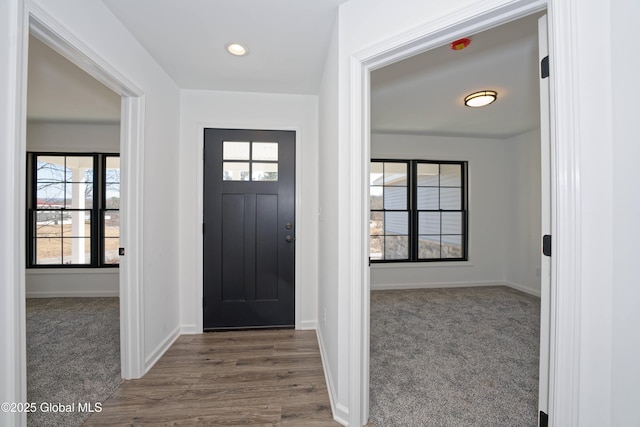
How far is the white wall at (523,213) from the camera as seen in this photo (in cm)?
393

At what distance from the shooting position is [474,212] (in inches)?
173

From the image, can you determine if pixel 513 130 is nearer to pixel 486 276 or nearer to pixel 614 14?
pixel 486 276

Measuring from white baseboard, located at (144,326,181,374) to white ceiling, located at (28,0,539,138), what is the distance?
251 cm

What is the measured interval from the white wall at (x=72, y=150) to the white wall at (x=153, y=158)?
2026 millimetres

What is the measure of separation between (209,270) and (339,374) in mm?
1783

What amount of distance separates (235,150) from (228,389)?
2.18m

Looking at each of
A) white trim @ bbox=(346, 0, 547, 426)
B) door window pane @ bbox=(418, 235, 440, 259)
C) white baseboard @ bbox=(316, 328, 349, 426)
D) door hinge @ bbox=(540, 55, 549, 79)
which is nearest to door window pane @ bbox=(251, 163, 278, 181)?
white trim @ bbox=(346, 0, 547, 426)

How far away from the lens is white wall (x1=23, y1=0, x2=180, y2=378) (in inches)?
61.9

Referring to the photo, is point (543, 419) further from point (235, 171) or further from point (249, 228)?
point (235, 171)

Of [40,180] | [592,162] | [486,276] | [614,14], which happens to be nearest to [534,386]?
[592,162]

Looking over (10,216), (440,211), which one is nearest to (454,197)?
(440,211)

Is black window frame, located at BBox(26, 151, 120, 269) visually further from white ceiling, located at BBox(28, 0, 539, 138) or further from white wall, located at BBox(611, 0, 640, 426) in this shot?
white wall, located at BBox(611, 0, 640, 426)

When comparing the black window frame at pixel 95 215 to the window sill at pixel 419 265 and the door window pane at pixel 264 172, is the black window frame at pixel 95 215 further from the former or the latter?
the window sill at pixel 419 265

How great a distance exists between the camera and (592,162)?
867 millimetres
